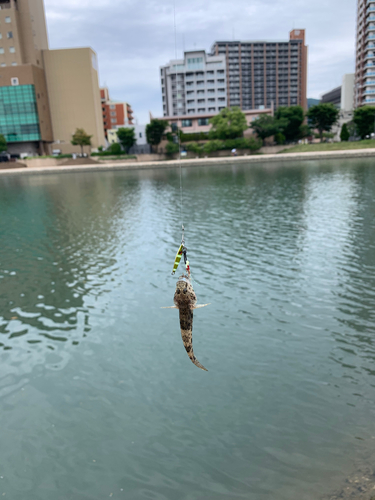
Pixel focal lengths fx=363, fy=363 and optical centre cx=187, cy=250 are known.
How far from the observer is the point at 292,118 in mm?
101438

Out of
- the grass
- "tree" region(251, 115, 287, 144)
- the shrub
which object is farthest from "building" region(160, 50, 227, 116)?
the grass

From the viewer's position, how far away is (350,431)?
24.4 feet

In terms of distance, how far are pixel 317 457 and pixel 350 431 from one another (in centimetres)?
104

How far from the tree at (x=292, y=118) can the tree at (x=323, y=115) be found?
4812 mm

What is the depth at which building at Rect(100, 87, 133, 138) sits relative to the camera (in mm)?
144125

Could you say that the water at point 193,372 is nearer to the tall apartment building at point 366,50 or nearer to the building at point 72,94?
the building at point 72,94

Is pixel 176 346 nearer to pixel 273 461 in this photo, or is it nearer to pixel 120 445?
pixel 120 445

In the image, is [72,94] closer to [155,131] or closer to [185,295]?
[155,131]

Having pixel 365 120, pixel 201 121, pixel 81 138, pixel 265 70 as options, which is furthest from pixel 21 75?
pixel 265 70

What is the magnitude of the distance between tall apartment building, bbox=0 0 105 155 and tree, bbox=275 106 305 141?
5815 cm

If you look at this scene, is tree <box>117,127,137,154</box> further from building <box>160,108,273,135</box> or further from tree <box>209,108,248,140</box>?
tree <box>209,108,248,140</box>

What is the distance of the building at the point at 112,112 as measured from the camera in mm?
144125

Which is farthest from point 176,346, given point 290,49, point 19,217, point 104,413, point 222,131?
point 290,49

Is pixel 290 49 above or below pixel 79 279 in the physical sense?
above
